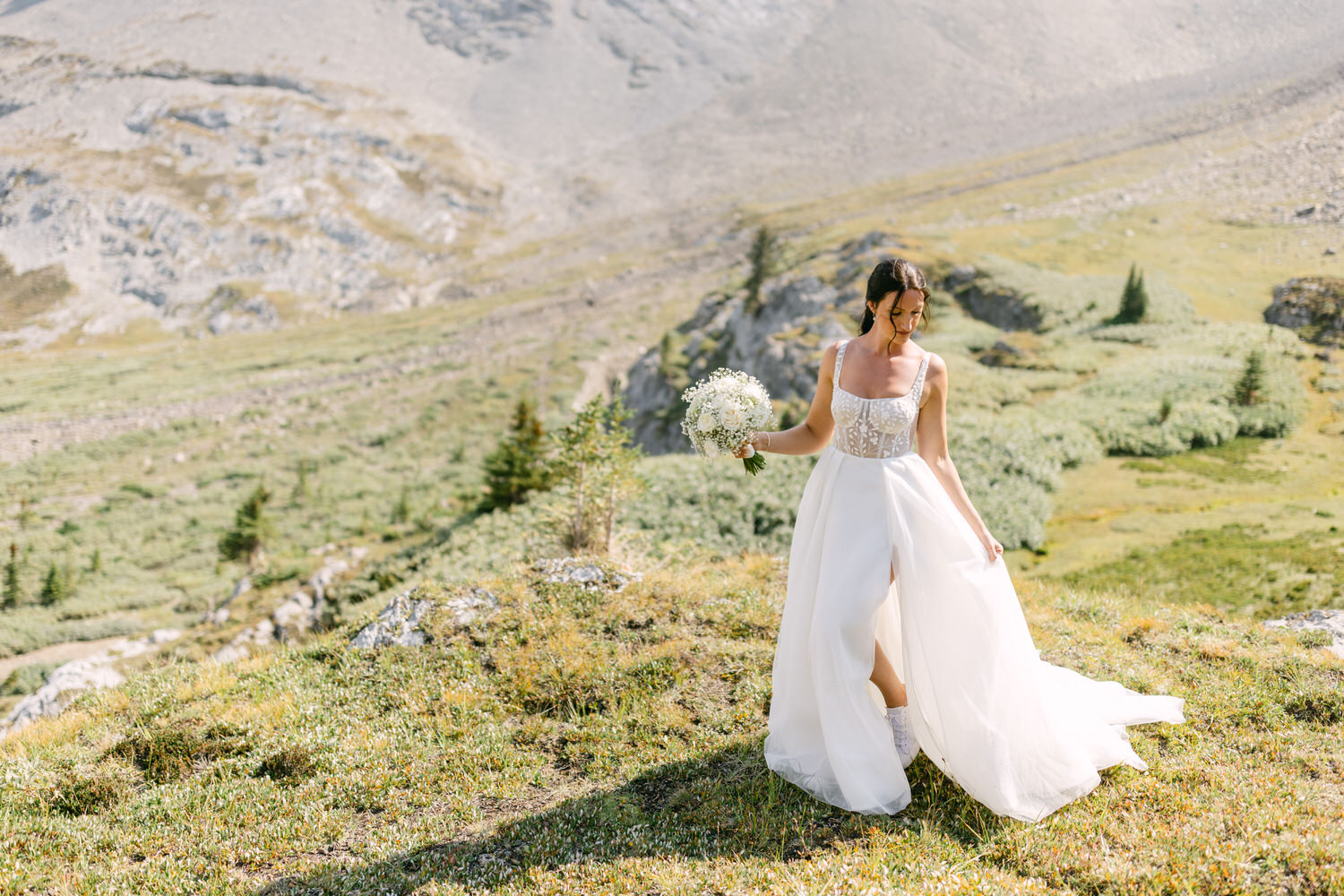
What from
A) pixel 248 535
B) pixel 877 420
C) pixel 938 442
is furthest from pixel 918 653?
pixel 248 535

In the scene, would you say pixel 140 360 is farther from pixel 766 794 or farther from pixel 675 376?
pixel 766 794

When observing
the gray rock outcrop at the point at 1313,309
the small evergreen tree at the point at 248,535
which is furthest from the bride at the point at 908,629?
the gray rock outcrop at the point at 1313,309

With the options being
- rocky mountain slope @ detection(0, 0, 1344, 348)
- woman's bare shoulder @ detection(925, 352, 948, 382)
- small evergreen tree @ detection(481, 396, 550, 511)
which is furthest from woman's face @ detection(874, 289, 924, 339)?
rocky mountain slope @ detection(0, 0, 1344, 348)

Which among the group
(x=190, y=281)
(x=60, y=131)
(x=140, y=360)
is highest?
(x=60, y=131)

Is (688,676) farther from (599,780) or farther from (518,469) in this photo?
(518,469)

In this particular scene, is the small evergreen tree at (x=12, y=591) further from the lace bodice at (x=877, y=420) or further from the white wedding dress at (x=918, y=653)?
the lace bodice at (x=877, y=420)

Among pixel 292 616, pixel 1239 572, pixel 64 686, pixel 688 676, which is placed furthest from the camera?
pixel 292 616

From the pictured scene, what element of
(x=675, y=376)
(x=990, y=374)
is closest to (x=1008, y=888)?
(x=990, y=374)

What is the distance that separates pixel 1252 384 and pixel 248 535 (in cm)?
4281

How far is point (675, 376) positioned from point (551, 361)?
68.2ft

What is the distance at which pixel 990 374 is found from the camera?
34.7 m

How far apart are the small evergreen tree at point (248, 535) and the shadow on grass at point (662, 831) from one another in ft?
113

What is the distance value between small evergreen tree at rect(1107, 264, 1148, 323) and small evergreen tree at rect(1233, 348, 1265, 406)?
15.4 meters

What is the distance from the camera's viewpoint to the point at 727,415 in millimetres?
6660
